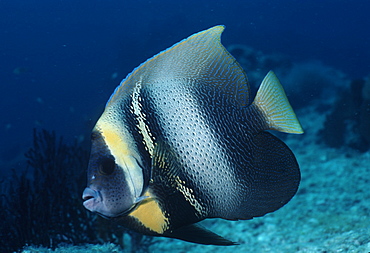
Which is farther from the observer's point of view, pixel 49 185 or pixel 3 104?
pixel 3 104

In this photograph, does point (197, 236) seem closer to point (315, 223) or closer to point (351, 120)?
point (315, 223)

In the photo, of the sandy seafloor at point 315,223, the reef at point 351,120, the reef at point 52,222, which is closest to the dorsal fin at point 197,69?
the sandy seafloor at point 315,223

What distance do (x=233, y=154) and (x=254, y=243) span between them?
2.11 meters

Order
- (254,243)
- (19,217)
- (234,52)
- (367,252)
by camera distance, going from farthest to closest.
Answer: (234,52), (19,217), (254,243), (367,252)

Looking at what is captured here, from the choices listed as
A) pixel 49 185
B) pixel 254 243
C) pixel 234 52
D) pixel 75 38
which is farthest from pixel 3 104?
pixel 254 243

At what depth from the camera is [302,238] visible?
2.38 metres

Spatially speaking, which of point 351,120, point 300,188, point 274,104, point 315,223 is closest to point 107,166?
point 274,104

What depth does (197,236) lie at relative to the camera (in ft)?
2.68

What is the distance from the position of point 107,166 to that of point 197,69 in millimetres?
403

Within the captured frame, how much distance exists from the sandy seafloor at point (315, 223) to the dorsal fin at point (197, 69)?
1.40 meters

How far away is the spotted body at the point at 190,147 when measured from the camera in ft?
2.46

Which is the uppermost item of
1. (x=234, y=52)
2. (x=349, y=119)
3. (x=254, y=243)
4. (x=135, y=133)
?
(x=234, y=52)

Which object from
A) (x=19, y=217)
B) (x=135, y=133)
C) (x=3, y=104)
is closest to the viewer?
(x=135, y=133)

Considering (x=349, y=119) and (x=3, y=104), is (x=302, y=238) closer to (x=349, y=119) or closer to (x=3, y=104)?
(x=349, y=119)
